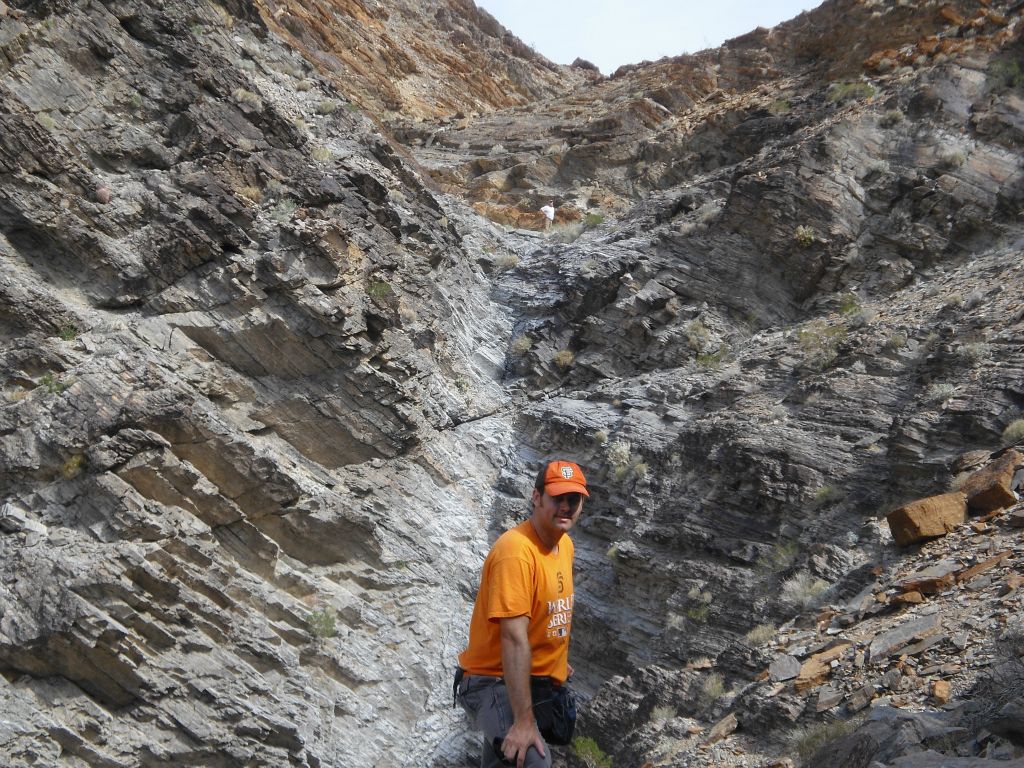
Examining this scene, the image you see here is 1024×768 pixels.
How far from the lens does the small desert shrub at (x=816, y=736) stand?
5893 millimetres

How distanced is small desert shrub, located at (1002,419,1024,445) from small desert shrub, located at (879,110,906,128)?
325 inches

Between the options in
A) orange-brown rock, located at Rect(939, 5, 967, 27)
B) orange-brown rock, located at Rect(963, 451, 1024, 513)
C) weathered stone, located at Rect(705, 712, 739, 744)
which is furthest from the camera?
orange-brown rock, located at Rect(939, 5, 967, 27)

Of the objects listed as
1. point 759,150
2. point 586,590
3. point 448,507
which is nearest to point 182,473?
point 448,507

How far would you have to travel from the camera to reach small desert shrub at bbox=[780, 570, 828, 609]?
28.1ft

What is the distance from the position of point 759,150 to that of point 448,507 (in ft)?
34.4

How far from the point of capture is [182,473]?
9.76 metres

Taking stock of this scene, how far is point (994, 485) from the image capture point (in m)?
8.00

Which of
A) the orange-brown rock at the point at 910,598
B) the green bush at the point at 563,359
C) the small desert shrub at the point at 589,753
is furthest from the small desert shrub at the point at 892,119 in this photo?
the small desert shrub at the point at 589,753

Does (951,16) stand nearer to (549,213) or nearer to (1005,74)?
(1005,74)

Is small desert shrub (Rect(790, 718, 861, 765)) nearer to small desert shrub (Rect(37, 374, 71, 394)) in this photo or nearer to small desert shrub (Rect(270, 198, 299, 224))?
small desert shrub (Rect(37, 374, 71, 394))

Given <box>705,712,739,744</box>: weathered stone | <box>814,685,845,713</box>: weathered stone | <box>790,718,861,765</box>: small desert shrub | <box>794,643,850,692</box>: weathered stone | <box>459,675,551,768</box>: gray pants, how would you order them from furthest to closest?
<box>705,712,739,744</box>: weathered stone < <box>794,643,850,692</box>: weathered stone < <box>814,685,845,713</box>: weathered stone < <box>790,718,861,765</box>: small desert shrub < <box>459,675,551,768</box>: gray pants

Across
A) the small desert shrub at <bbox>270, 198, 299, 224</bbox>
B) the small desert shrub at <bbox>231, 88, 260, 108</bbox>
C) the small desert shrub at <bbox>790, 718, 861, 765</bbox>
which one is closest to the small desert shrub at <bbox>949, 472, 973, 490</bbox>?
the small desert shrub at <bbox>790, 718, 861, 765</bbox>

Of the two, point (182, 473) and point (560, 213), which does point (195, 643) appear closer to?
point (182, 473)

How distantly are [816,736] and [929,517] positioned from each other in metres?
3.03
